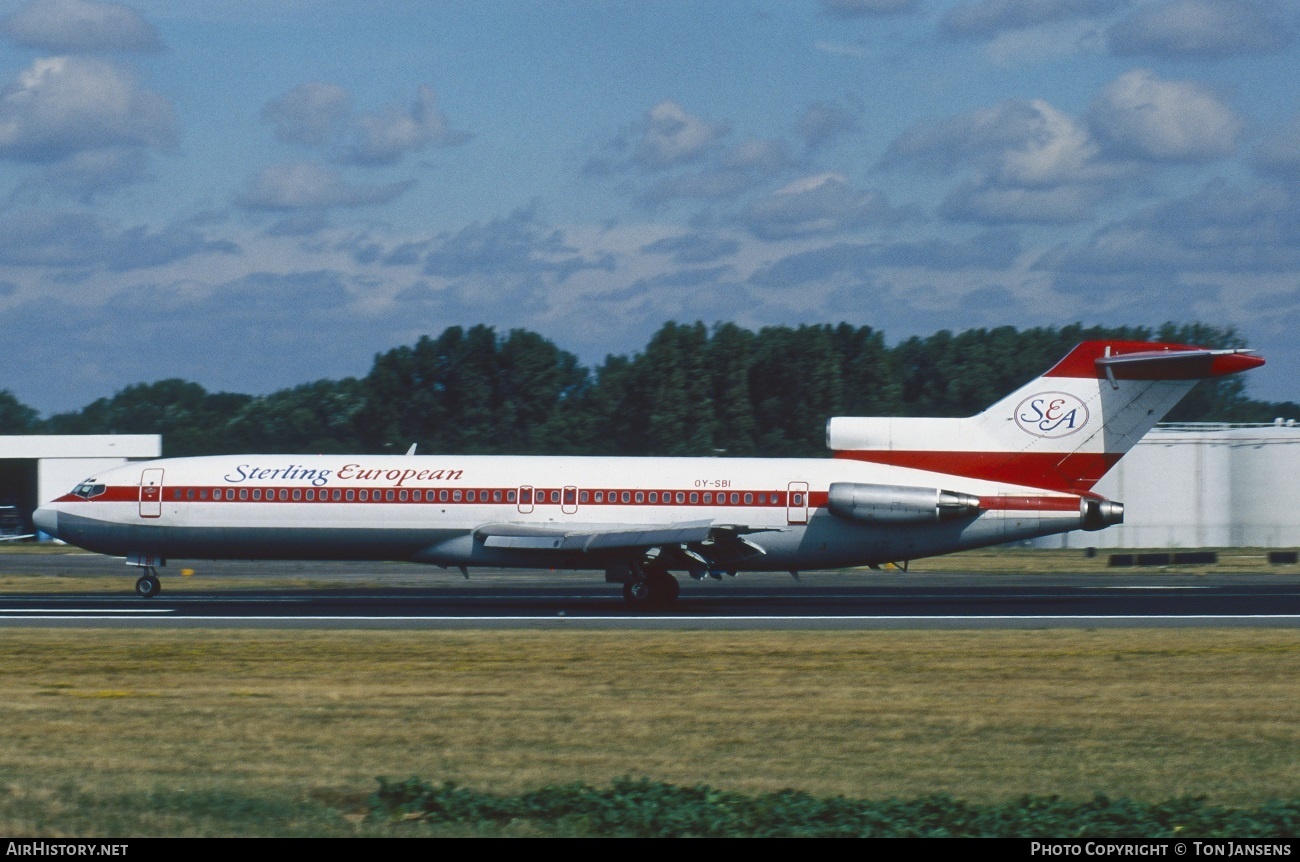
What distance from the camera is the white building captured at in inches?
2493

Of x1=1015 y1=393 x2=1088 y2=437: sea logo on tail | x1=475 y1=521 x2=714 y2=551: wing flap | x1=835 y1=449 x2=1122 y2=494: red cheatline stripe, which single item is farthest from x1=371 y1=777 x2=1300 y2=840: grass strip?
x1=1015 y1=393 x2=1088 y2=437: sea logo on tail

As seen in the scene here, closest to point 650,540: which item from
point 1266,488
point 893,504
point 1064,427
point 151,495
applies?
point 893,504

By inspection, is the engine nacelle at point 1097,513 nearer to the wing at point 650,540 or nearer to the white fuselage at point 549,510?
the white fuselage at point 549,510

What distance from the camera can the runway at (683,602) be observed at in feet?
84.6

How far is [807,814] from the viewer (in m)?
9.94

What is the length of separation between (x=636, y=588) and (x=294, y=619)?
23.2 ft

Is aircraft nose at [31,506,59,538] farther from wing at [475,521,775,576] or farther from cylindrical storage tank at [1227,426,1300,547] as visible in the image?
cylindrical storage tank at [1227,426,1300,547]

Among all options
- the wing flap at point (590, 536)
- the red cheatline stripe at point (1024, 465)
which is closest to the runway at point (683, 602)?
the wing flap at point (590, 536)

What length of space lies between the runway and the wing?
1.10 m

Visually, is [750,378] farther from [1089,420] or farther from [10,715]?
[10,715]

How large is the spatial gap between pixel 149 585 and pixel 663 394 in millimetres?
56437

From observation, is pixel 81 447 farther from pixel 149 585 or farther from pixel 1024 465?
pixel 1024 465
